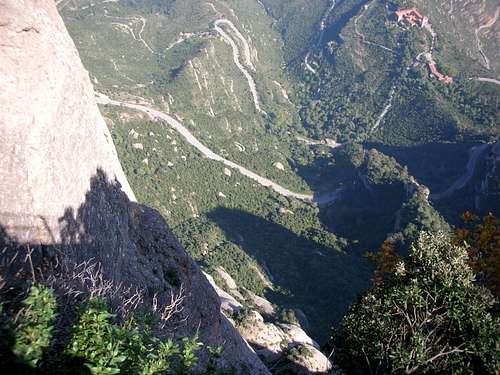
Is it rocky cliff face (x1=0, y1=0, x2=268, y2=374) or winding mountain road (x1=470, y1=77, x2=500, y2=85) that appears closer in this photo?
rocky cliff face (x1=0, y1=0, x2=268, y2=374)

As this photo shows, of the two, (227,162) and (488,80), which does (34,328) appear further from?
(488,80)

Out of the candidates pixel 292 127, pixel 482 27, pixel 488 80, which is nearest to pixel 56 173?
pixel 292 127

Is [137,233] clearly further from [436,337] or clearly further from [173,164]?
[173,164]

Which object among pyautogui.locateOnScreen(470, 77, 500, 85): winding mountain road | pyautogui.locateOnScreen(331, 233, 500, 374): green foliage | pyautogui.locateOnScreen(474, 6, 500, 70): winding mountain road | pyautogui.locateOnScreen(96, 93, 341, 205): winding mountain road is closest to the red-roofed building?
pyautogui.locateOnScreen(470, 77, 500, 85): winding mountain road

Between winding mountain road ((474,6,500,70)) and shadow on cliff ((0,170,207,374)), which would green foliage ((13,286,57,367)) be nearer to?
shadow on cliff ((0,170,207,374))

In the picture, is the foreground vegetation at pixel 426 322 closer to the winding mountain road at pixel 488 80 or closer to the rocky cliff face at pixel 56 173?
the rocky cliff face at pixel 56 173

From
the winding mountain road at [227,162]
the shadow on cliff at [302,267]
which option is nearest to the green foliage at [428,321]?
the shadow on cliff at [302,267]
